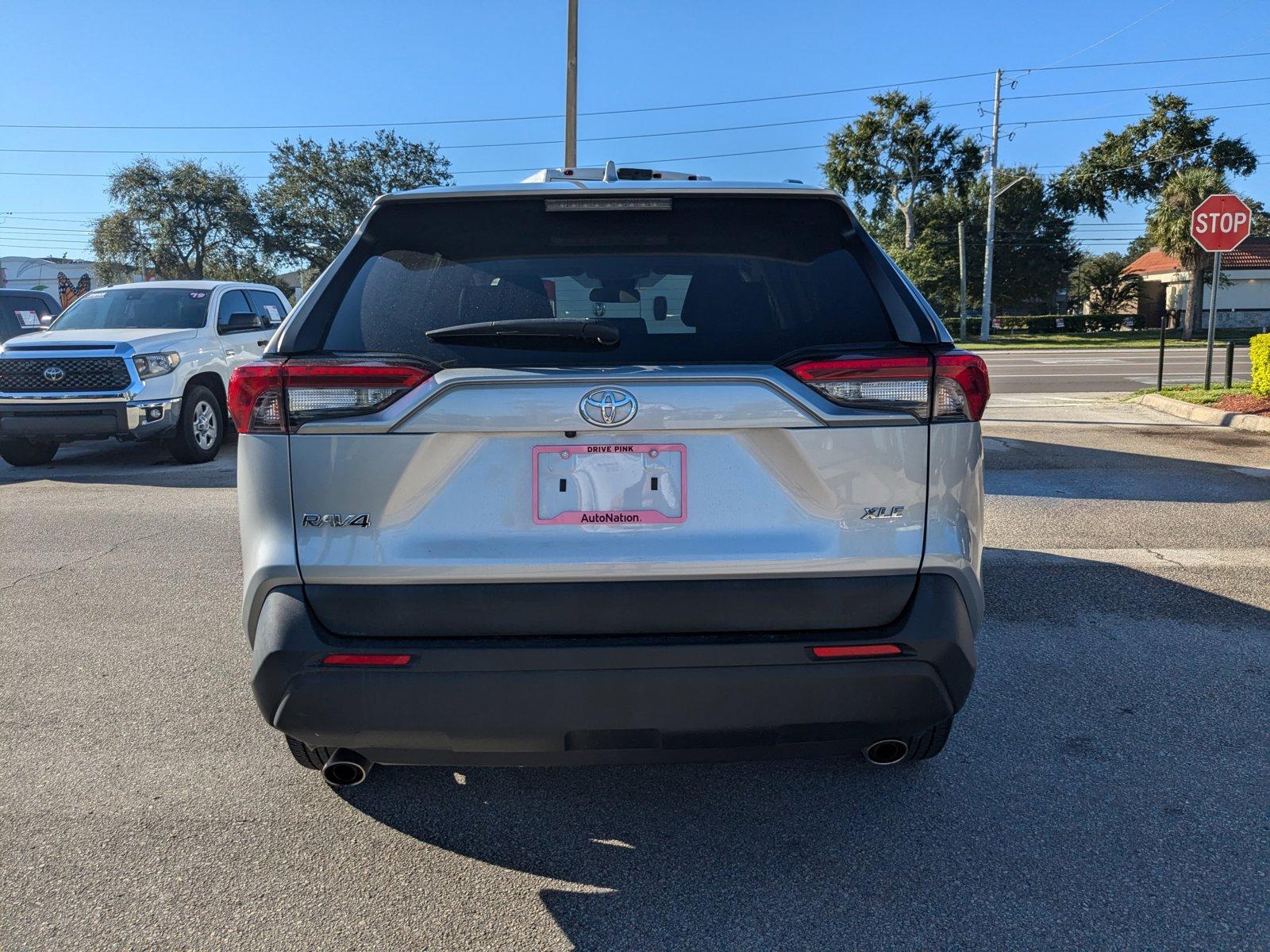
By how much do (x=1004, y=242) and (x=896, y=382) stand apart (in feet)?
218

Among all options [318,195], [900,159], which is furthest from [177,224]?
[900,159]

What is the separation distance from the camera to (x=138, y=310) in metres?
11.1

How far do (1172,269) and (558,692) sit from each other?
2856 inches

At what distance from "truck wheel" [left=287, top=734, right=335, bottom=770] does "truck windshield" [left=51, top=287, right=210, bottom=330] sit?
29.6 ft

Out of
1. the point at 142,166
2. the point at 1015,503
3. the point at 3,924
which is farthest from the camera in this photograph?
the point at 142,166

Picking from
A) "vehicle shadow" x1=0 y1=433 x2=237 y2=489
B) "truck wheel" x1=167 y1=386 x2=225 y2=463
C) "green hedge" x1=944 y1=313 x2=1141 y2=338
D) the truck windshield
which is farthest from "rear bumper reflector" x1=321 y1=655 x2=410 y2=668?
"green hedge" x1=944 y1=313 x2=1141 y2=338

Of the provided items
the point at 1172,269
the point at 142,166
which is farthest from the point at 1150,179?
the point at 142,166

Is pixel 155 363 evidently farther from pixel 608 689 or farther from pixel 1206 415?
pixel 1206 415

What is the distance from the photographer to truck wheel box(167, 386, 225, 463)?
33.6 ft

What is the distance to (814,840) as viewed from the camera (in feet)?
9.54

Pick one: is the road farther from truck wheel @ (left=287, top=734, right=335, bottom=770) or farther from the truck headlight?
truck wheel @ (left=287, top=734, right=335, bottom=770)

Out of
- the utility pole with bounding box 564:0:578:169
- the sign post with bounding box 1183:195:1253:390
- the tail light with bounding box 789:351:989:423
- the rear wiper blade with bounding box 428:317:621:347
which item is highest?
the utility pole with bounding box 564:0:578:169

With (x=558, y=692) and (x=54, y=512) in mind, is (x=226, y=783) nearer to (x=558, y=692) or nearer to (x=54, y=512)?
(x=558, y=692)

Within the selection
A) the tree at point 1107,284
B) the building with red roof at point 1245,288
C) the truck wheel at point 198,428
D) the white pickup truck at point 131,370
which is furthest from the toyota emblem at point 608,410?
the tree at point 1107,284
